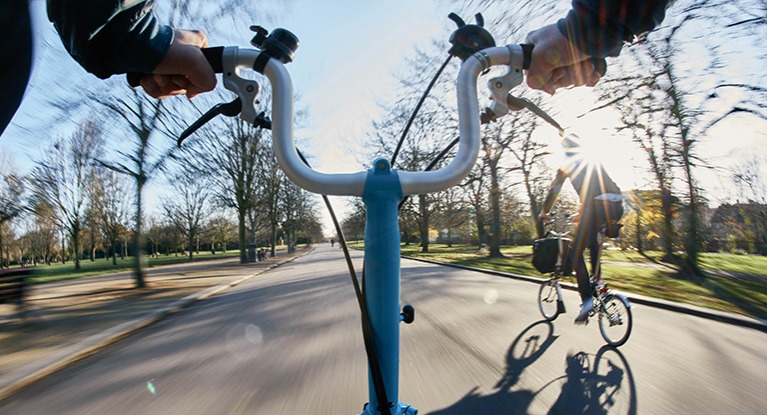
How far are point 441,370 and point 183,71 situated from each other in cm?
294

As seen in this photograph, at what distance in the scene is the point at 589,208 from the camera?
153 inches

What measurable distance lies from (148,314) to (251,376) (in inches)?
173

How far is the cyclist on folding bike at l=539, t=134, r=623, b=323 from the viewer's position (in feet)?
12.5

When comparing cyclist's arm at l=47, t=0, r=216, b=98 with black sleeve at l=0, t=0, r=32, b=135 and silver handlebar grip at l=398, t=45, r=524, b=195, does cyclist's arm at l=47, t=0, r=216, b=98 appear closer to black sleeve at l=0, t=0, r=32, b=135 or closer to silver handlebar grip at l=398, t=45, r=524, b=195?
black sleeve at l=0, t=0, r=32, b=135

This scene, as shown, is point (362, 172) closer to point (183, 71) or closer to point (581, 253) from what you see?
point (183, 71)

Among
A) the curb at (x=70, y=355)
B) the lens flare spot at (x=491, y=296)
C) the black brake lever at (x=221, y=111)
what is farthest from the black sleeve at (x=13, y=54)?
the lens flare spot at (x=491, y=296)

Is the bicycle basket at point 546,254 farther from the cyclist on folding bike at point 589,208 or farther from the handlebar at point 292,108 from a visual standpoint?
the handlebar at point 292,108

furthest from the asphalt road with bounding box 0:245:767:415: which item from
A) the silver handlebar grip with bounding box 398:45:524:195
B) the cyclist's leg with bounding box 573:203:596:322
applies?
the silver handlebar grip with bounding box 398:45:524:195

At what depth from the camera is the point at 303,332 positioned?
15.5ft

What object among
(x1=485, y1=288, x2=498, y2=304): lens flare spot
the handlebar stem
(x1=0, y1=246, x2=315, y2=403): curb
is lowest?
(x1=485, y1=288, x2=498, y2=304): lens flare spot

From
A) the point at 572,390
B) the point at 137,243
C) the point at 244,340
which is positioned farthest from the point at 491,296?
the point at 137,243

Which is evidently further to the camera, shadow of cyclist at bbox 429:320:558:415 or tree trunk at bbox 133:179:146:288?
tree trunk at bbox 133:179:146:288

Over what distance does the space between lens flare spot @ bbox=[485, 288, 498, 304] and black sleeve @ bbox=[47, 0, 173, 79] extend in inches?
250

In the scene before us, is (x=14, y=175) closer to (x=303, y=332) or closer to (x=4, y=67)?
(x=303, y=332)
